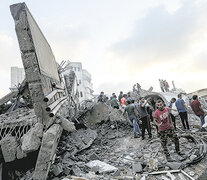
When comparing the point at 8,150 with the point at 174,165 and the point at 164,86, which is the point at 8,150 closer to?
the point at 174,165

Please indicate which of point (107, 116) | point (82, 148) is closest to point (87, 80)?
point (107, 116)

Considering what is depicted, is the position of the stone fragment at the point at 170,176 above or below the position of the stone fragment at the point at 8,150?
below

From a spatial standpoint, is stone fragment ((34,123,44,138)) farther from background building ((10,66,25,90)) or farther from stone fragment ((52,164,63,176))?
background building ((10,66,25,90))

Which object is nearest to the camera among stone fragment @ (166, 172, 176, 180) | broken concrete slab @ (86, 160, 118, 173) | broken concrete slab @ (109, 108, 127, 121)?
stone fragment @ (166, 172, 176, 180)

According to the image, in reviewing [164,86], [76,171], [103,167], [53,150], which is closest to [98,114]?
[103,167]

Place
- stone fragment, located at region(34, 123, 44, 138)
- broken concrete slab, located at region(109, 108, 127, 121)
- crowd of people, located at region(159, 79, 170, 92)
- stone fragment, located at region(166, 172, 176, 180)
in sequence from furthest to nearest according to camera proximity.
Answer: crowd of people, located at region(159, 79, 170, 92) → broken concrete slab, located at region(109, 108, 127, 121) → stone fragment, located at region(34, 123, 44, 138) → stone fragment, located at region(166, 172, 176, 180)

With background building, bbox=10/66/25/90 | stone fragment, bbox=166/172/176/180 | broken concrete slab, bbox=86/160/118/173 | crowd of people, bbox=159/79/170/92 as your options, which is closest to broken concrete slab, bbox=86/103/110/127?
broken concrete slab, bbox=86/160/118/173

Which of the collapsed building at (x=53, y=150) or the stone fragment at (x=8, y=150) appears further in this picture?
the stone fragment at (x=8, y=150)

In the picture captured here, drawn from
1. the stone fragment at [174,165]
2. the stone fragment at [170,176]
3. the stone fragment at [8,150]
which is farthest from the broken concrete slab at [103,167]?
the stone fragment at [8,150]

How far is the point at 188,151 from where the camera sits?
13.0 feet

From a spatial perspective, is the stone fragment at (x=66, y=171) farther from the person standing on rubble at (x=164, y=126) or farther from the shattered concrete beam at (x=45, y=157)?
the person standing on rubble at (x=164, y=126)

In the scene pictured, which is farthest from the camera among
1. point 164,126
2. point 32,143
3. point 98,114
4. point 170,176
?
point 98,114

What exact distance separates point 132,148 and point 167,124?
6.73 feet

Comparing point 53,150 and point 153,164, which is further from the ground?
point 53,150
